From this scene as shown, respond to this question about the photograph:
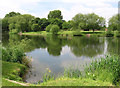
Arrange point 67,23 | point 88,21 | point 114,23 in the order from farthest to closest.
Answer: point 67,23, point 88,21, point 114,23

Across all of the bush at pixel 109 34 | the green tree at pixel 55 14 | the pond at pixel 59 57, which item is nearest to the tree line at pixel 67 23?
the bush at pixel 109 34

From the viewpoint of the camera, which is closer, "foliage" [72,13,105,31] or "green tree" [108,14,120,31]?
"green tree" [108,14,120,31]

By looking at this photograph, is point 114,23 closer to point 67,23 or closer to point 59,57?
point 67,23

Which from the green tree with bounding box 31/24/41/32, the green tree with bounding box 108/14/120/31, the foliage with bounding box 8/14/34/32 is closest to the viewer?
the green tree with bounding box 108/14/120/31

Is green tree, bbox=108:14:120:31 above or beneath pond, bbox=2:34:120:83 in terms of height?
above

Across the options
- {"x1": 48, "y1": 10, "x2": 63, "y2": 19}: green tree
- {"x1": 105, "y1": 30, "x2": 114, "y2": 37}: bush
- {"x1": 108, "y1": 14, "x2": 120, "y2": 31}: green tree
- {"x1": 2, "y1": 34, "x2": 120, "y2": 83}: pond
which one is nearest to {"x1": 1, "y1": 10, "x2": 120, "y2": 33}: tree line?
{"x1": 108, "y1": 14, "x2": 120, "y2": 31}: green tree

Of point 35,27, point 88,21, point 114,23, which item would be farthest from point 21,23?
point 114,23

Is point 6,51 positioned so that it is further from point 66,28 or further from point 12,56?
point 66,28

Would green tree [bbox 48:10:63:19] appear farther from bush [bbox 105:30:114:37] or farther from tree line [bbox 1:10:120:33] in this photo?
bush [bbox 105:30:114:37]

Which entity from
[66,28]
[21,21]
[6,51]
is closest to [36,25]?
[21,21]

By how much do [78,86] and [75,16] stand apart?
6820cm

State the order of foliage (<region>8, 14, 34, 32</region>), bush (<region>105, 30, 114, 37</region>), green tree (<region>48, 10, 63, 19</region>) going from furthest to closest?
green tree (<region>48, 10, 63, 19</region>) → foliage (<region>8, 14, 34, 32</region>) → bush (<region>105, 30, 114, 37</region>)

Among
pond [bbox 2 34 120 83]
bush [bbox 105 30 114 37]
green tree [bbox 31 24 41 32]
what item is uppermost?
green tree [bbox 31 24 41 32]

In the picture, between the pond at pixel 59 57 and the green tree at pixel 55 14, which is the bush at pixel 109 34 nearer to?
the pond at pixel 59 57
